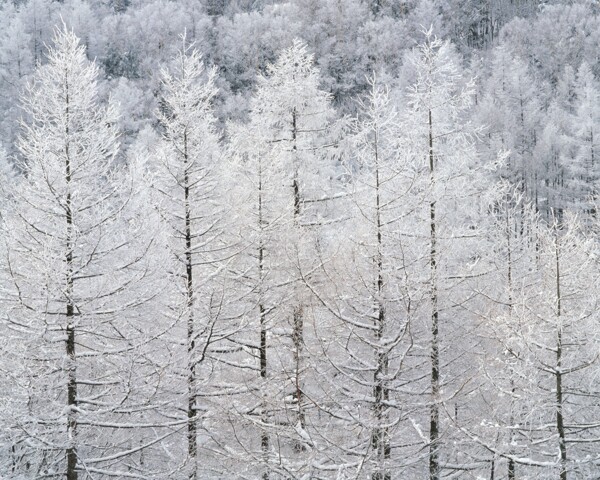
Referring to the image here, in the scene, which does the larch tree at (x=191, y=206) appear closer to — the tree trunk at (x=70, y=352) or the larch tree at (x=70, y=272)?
the larch tree at (x=70, y=272)

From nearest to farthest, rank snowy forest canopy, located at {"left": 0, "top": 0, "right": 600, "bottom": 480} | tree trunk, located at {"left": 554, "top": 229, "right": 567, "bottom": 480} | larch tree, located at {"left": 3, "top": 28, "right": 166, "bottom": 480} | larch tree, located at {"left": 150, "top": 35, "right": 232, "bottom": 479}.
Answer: larch tree, located at {"left": 3, "top": 28, "right": 166, "bottom": 480} → snowy forest canopy, located at {"left": 0, "top": 0, "right": 600, "bottom": 480} → tree trunk, located at {"left": 554, "top": 229, "right": 567, "bottom": 480} → larch tree, located at {"left": 150, "top": 35, "right": 232, "bottom": 479}

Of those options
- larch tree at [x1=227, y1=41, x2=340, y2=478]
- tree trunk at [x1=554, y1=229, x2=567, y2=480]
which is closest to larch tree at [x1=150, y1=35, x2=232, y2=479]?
larch tree at [x1=227, y1=41, x2=340, y2=478]

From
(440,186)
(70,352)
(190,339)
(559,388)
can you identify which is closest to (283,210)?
(190,339)

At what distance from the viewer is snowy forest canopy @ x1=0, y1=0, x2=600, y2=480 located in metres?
9.85

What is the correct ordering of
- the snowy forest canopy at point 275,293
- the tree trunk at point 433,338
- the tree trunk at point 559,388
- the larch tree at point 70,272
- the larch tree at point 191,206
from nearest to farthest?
the larch tree at point 70,272, the snowy forest canopy at point 275,293, the tree trunk at point 559,388, the tree trunk at point 433,338, the larch tree at point 191,206

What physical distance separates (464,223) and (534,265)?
6.33 metres

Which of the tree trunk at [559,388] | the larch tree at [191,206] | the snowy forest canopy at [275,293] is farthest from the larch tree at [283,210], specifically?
the tree trunk at [559,388]

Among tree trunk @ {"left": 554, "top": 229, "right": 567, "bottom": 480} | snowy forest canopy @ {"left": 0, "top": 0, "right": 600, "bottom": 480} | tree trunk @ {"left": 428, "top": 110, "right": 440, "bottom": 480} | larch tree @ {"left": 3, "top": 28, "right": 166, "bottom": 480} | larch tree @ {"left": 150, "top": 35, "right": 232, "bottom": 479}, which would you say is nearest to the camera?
larch tree @ {"left": 3, "top": 28, "right": 166, "bottom": 480}

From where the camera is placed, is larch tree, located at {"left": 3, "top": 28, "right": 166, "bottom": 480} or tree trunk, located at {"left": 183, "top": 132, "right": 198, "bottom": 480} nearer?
larch tree, located at {"left": 3, "top": 28, "right": 166, "bottom": 480}

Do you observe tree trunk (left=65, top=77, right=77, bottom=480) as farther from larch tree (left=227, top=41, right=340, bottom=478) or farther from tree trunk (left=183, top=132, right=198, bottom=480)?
larch tree (left=227, top=41, right=340, bottom=478)

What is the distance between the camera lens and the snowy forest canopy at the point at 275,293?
9.85 meters

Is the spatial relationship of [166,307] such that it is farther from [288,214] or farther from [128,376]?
[288,214]

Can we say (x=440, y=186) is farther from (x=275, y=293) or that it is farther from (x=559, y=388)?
(x=275, y=293)

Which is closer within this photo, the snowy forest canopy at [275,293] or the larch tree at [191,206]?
the snowy forest canopy at [275,293]
